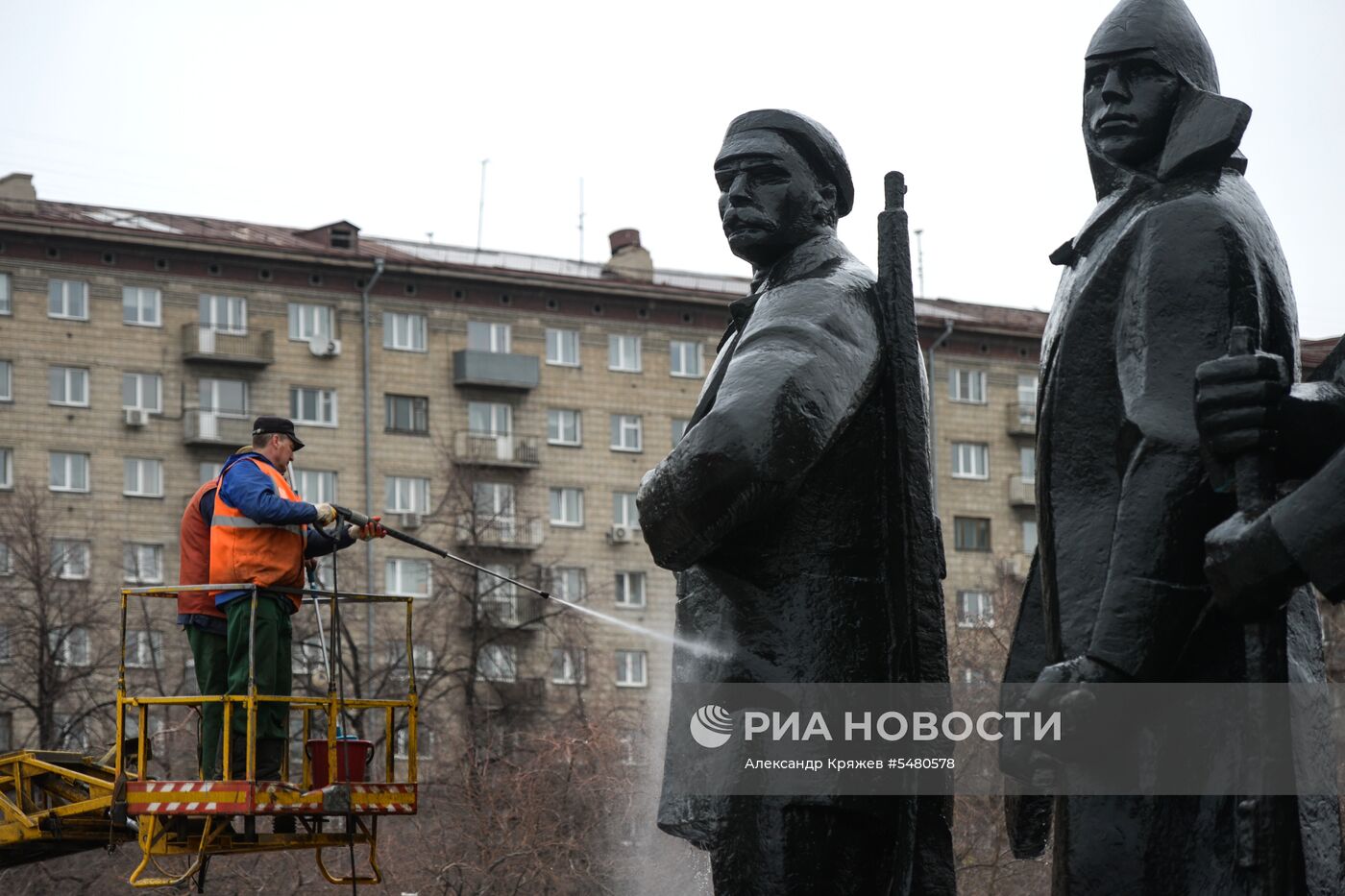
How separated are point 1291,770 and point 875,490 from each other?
169 centimetres

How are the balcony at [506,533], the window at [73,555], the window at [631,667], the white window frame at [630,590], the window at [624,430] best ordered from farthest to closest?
the window at [624,430] → the white window frame at [630,590] → the window at [631,667] → the window at [73,555] → the balcony at [506,533]

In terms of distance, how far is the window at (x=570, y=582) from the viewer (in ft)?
198

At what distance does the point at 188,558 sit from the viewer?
12.5 meters

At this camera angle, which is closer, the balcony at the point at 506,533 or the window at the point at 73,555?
the balcony at the point at 506,533

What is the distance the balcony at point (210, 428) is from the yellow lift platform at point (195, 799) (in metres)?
45.9

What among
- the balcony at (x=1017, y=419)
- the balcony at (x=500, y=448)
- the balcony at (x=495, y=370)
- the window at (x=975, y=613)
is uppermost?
the balcony at (x=495, y=370)

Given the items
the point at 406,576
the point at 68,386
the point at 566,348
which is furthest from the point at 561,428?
the point at 68,386

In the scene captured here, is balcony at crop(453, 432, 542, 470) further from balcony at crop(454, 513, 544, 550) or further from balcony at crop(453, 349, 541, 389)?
balcony at crop(454, 513, 544, 550)

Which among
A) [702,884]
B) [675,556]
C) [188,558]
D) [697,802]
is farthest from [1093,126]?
[702,884]

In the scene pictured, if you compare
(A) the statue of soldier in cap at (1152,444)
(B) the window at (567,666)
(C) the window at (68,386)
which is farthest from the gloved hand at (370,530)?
(C) the window at (68,386)

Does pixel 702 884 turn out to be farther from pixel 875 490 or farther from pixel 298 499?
pixel 875 490

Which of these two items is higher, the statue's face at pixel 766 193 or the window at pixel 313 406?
the window at pixel 313 406

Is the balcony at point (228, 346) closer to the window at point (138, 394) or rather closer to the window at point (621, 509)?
the window at point (138, 394)

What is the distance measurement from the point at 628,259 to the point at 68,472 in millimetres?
17889
